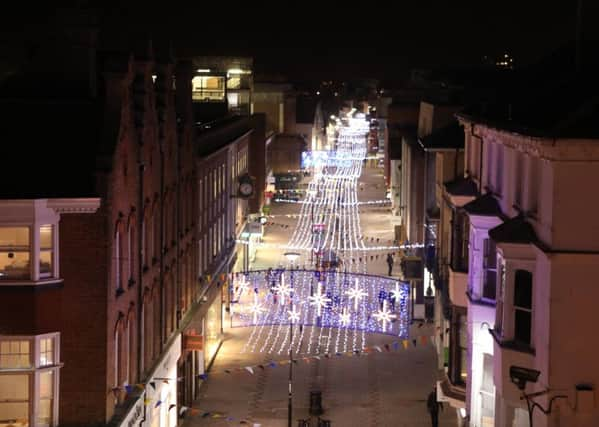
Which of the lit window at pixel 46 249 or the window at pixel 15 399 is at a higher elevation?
the lit window at pixel 46 249

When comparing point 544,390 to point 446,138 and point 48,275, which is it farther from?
point 446,138

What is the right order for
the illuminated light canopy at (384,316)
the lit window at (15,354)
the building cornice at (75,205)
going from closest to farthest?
the lit window at (15,354)
the building cornice at (75,205)
the illuminated light canopy at (384,316)

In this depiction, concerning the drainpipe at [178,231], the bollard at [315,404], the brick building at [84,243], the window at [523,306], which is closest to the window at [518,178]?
the window at [523,306]

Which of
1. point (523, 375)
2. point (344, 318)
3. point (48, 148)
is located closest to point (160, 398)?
point (48, 148)

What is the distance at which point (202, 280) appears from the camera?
46.6 metres

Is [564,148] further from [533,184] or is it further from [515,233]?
[533,184]

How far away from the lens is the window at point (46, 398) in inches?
914

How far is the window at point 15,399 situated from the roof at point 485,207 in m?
10.4

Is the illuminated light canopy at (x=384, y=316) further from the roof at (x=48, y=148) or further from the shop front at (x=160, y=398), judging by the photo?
the roof at (x=48, y=148)

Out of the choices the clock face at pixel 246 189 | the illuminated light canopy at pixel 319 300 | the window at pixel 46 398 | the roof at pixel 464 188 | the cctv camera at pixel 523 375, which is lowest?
the illuminated light canopy at pixel 319 300

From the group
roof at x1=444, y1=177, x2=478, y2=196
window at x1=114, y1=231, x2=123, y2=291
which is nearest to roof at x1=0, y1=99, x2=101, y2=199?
window at x1=114, y1=231, x2=123, y2=291

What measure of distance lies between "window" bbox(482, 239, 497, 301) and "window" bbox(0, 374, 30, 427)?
1054cm

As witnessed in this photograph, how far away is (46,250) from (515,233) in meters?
9.32

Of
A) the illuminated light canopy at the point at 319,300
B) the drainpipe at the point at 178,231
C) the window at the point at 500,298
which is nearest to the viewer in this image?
the window at the point at 500,298
